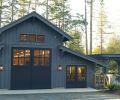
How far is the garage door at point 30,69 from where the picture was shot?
26.7 metres

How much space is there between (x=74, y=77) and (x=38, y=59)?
3.54 metres

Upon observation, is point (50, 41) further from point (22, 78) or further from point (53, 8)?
point (53, 8)

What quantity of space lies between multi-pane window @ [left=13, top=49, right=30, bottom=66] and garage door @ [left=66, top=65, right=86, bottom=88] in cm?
369

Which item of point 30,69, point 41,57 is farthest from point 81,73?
point 30,69

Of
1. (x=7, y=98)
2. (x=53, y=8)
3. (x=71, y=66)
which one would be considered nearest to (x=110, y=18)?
(x=53, y=8)

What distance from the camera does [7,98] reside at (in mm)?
21297

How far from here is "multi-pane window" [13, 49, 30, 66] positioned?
26.8m

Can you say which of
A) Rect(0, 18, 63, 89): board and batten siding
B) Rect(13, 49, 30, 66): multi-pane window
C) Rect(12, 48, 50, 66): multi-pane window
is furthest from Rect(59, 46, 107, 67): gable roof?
Rect(13, 49, 30, 66): multi-pane window

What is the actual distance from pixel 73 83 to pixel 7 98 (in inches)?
328

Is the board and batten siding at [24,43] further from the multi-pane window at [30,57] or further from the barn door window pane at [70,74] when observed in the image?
the barn door window pane at [70,74]

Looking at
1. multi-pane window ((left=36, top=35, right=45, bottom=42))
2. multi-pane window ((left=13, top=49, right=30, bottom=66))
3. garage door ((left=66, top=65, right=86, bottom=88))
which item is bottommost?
garage door ((left=66, top=65, right=86, bottom=88))

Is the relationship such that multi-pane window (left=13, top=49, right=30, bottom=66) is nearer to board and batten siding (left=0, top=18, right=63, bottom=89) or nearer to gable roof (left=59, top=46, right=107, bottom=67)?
board and batten siding (left=0, top=18, right=63, bottom=89)

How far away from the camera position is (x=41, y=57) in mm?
27453

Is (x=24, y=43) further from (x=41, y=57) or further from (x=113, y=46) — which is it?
(x=113, y=46)
